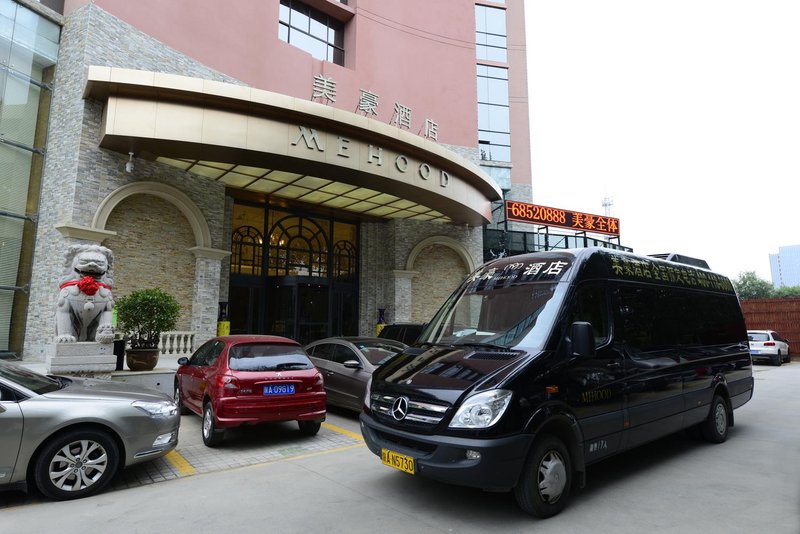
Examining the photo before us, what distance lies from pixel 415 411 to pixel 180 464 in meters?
3.34

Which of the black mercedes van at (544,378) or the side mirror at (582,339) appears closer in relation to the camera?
the black mercedes van at (544,378)

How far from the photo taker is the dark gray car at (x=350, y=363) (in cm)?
773

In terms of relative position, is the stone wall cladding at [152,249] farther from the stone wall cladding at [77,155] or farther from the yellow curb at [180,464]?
the yellow curb at [180,464]

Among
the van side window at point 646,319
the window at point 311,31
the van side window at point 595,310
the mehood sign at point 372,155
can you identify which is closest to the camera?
the van side window at point 595,310

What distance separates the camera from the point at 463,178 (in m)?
16.4

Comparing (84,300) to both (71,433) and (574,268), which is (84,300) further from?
(574,268)

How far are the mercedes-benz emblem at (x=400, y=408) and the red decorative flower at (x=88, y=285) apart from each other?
7.07 metres

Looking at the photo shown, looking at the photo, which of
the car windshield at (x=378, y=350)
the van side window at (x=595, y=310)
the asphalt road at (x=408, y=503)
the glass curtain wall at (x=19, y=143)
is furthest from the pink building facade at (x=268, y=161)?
the van side window at (x=595, y=310)

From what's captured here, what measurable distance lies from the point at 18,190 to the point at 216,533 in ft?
41.9

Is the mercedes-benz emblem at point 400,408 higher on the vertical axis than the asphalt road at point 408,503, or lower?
higher

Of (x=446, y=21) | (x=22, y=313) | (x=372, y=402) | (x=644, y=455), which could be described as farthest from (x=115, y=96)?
(x=446, y=21)

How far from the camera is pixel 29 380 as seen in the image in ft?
15.3

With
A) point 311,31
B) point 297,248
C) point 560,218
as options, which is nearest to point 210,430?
point 297,248

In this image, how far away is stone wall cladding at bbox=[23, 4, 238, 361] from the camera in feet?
36.7
